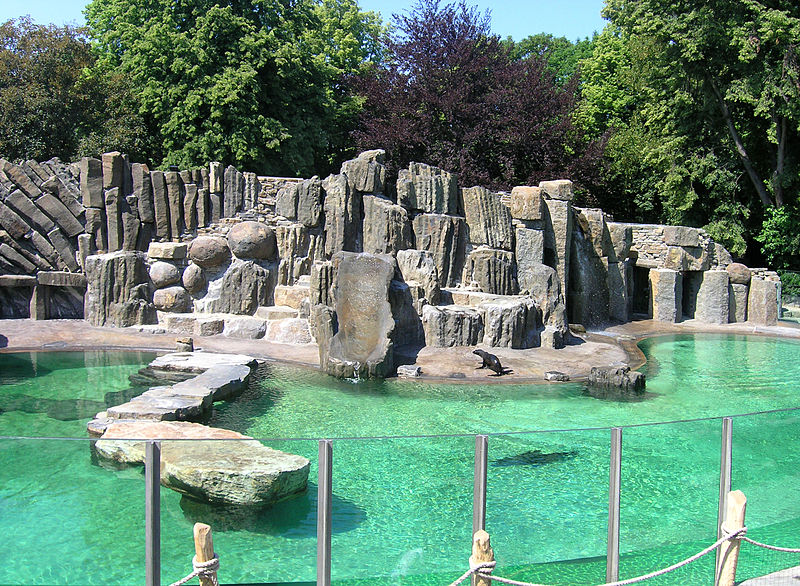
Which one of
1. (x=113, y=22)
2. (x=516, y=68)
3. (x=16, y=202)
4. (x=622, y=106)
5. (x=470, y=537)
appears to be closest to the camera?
(x=470, y=537)

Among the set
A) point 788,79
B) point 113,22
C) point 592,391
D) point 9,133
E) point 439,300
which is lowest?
point 592,391

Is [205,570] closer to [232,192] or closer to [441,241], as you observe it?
[441,241]

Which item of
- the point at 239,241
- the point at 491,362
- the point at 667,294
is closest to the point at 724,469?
the point at 491,362

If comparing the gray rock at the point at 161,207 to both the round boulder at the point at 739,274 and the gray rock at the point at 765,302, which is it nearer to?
the round boulder at the point at 739,274

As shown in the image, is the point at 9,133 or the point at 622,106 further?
the point at 622,106

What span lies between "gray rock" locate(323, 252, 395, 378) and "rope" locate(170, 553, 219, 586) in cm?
726

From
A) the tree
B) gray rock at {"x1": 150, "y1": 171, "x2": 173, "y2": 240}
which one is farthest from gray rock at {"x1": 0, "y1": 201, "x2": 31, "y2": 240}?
the tree

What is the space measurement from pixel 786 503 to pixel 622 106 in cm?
2238

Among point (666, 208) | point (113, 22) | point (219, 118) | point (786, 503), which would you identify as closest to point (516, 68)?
point (666, 208)

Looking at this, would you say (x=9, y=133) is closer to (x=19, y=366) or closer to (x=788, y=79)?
(x=19, y=366)

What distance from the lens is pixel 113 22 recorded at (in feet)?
77.0

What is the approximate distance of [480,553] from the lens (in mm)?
3828

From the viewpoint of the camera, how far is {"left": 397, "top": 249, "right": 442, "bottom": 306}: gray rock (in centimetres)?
1327

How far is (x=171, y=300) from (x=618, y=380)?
26.1ft
